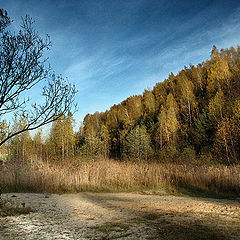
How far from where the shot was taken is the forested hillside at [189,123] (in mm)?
18844

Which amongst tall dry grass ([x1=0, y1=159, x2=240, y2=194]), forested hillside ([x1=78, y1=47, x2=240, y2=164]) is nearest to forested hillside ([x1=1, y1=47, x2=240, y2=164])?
forested hillside ([x1=78, y1=47, x2=240, y2=164])

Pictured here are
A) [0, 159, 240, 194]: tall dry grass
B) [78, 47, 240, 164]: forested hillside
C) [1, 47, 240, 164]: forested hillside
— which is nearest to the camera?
[0, 159, 240, 194]: tall dry grass

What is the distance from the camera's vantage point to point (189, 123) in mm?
34938

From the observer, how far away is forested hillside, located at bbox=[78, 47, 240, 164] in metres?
18.8

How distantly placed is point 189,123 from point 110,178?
27.1 meters

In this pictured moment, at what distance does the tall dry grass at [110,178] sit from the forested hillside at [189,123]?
8.26 feet

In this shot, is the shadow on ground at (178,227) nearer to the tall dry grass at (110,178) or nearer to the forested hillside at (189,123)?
the tall dry grass at (110,178)

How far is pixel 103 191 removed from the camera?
9.84 metres

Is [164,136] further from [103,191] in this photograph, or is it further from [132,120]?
[103,191]

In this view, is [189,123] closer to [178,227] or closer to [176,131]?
[176,131]

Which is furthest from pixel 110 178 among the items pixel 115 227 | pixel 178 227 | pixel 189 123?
pixel 189 123

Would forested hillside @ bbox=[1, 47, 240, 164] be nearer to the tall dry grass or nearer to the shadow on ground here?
the tall dry grass

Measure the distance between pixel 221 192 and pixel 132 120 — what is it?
115 feet

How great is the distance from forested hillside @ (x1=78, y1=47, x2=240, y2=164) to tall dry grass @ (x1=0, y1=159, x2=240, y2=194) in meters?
2.52
